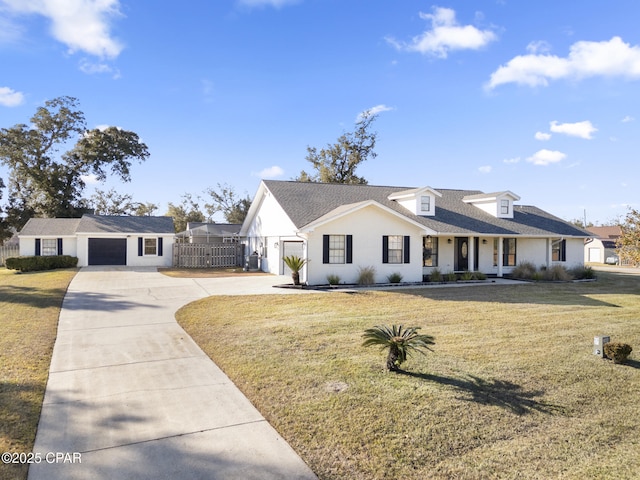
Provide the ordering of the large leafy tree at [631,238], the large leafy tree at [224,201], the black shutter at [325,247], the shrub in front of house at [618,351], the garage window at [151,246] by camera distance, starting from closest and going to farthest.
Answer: the shrub in front of house at [618,351] < the large leafy tree at [631,238] < the black shutter at [325,247] < the garage window at [151,246] < the large leafy tree at [224,201]

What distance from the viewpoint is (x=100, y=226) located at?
2656 centimetres

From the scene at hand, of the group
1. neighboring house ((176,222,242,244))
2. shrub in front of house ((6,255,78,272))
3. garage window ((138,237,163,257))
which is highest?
neighboring house ((176,222,242,244))

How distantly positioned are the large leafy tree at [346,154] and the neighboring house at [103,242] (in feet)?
58.9

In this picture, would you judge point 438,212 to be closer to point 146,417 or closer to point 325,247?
point 325,247

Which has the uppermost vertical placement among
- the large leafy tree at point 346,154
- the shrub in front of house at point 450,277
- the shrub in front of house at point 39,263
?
the large leafy tree at point 346,154

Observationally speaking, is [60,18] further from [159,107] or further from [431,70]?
[431,70]

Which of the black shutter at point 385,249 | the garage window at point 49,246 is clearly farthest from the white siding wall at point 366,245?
the garage window at point 49,246

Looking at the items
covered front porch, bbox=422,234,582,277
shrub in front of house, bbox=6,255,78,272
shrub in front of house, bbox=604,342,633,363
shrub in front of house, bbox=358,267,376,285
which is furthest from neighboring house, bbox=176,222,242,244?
shrub in front of house, bbox=604,342,633,363

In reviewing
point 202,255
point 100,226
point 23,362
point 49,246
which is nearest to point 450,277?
point 202,255

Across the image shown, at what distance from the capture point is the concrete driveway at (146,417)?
11.9ft

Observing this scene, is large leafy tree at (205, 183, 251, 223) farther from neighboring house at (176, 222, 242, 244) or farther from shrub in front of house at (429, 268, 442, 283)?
shrub in front of house at (429, 268, 442, 283)

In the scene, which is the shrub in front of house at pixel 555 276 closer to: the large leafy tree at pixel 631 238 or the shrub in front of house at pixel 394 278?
the large leafy tree at pixel 631 238

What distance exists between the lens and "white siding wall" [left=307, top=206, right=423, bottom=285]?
16.6 m

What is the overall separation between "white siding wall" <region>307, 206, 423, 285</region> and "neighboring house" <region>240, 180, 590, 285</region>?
4 centimetres
